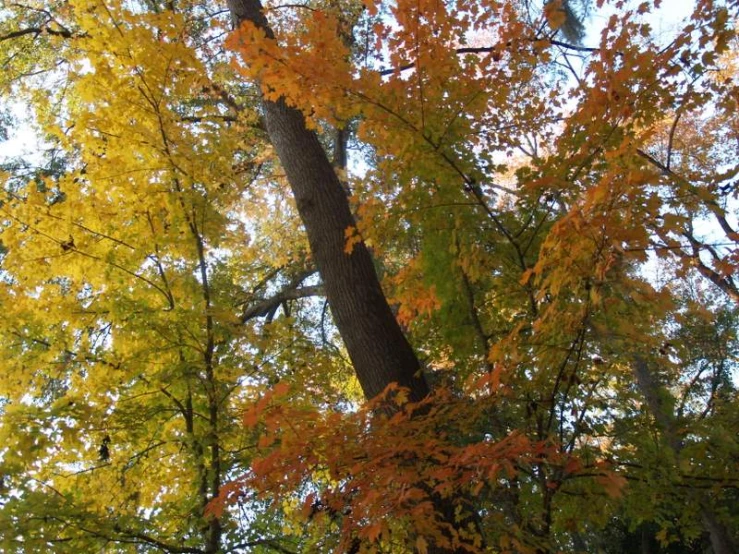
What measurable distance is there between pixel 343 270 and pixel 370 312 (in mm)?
355

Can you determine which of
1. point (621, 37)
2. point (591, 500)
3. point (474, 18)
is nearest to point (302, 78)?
point (474, 18)

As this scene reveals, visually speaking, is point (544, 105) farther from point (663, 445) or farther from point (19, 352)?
point (19, 352)

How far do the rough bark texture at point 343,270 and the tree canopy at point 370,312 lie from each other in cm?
2

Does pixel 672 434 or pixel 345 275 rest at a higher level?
pixel 345 275

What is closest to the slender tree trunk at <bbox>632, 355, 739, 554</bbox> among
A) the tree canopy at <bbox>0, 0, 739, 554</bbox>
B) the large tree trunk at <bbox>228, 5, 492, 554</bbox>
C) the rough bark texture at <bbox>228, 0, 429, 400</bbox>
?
the tree canopy at <bbox>0, 0, 739, 554</bbox>

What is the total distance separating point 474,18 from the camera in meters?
3.16

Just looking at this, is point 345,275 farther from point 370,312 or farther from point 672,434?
point 672,434

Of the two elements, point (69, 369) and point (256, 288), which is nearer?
point (69, 369)

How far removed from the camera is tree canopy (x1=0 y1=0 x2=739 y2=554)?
7.09 ft

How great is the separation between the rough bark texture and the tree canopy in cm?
2

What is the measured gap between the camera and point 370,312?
3.61 m

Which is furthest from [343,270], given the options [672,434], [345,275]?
[672,434]

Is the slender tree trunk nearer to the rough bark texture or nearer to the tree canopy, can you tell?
the tree canopy

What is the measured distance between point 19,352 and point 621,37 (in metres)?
3.66
